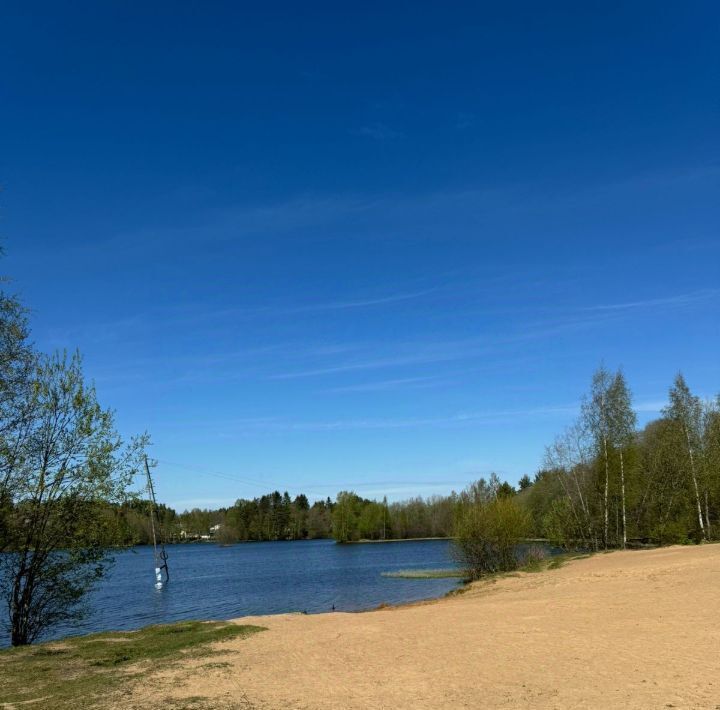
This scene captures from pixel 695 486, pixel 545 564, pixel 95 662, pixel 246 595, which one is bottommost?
pixel 246 595

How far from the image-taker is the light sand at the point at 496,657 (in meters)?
11.1

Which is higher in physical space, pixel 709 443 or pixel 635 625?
pixel 709 443

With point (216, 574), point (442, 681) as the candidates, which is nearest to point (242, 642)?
point (442, 681)

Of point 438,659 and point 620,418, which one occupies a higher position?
point 620,418

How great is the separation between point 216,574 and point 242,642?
5690 centimetres

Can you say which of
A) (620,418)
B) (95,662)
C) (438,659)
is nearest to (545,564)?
(620,418)

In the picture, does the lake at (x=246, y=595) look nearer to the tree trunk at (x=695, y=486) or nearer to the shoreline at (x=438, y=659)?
the shoreline at (x=438, y=659)

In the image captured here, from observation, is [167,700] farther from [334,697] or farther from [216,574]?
[216,574]

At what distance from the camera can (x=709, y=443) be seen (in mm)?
54219

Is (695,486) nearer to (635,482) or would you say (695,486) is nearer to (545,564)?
(635,482)

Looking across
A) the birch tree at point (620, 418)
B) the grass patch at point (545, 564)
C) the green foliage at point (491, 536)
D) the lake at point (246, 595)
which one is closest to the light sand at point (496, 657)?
the grass patch at point (545, 564)

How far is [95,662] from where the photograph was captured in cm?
1630

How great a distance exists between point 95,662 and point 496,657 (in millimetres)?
10310

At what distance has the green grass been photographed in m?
12.4
